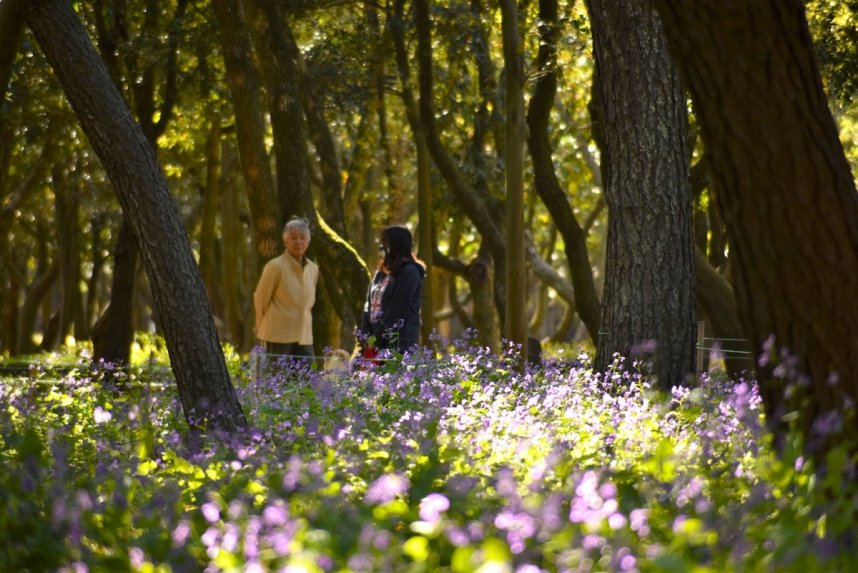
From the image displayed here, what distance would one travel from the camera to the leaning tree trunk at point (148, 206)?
839cm

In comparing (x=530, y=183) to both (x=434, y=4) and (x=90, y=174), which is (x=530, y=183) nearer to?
(x=434, y=4)

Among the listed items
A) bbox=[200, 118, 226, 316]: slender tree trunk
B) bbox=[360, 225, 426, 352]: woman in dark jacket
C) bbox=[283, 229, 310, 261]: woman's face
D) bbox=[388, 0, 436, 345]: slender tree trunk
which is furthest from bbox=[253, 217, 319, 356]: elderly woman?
bbox=[200, 118, 226, 316]: slender tree trunk

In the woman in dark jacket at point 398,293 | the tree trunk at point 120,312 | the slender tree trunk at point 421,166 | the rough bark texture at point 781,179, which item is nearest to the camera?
the rough bark texture at point 781,179

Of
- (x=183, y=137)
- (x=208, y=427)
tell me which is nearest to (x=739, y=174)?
(x=208, y=427)

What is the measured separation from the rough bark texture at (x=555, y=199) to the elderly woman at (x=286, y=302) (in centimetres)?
522

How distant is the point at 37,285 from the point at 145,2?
17.0 metres

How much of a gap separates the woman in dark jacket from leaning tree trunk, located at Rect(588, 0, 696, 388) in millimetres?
2027

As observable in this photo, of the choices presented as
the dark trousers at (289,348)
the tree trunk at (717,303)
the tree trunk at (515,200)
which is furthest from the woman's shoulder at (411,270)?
the tree trunk at (717,303)

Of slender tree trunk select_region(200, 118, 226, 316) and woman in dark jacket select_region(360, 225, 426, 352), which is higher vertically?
slender tree trunk select_region(200, 118, 226, 316)

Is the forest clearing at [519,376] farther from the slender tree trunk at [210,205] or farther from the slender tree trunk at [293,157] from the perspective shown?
the slender tree trunk at [210,205]

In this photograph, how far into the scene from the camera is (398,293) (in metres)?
11.7

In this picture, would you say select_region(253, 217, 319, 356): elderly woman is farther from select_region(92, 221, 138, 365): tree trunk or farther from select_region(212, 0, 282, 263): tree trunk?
select_region(92, 221, 138, 365): tree trunk

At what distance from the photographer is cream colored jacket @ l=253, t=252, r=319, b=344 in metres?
12.9

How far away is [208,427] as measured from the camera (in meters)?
8.46
